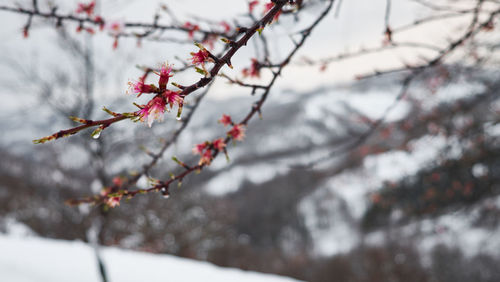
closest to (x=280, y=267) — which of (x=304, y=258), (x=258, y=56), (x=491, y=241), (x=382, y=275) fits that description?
(x=304, y=258)

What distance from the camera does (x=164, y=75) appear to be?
0.60 m

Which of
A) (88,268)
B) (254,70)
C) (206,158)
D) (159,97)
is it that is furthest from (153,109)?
(88,268)

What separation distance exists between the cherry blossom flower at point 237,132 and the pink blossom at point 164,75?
647 millimetres

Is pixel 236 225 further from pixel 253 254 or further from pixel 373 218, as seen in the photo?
pixel 373 218

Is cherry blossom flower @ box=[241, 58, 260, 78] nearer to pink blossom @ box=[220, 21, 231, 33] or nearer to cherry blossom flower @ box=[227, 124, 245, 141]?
cherry blossom flower @ box=[227, 124, 245, 141]

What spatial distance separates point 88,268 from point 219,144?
17.8 ft

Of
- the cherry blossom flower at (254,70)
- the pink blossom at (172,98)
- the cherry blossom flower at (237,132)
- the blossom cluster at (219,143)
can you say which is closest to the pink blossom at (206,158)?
the blossom cluster at (219,143)

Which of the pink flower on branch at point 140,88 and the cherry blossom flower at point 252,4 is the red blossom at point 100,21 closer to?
the cherry blossom flower at point 252,4

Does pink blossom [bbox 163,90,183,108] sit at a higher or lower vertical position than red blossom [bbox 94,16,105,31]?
lower

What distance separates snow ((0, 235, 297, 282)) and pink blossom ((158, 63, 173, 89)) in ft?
15.7

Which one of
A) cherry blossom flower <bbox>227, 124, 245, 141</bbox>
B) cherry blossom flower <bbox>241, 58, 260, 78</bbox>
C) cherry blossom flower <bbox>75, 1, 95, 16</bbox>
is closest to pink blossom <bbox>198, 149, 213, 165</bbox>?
cherry blossom flower <bbox>227, 124, 245, 141</bbox>

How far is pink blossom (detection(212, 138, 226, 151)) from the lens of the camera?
1216 millimetres

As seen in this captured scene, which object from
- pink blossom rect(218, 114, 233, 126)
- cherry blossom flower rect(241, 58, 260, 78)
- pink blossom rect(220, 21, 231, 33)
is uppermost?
pink blossom rect(220, 21, 231, 33)

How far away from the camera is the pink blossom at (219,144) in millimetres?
1216
